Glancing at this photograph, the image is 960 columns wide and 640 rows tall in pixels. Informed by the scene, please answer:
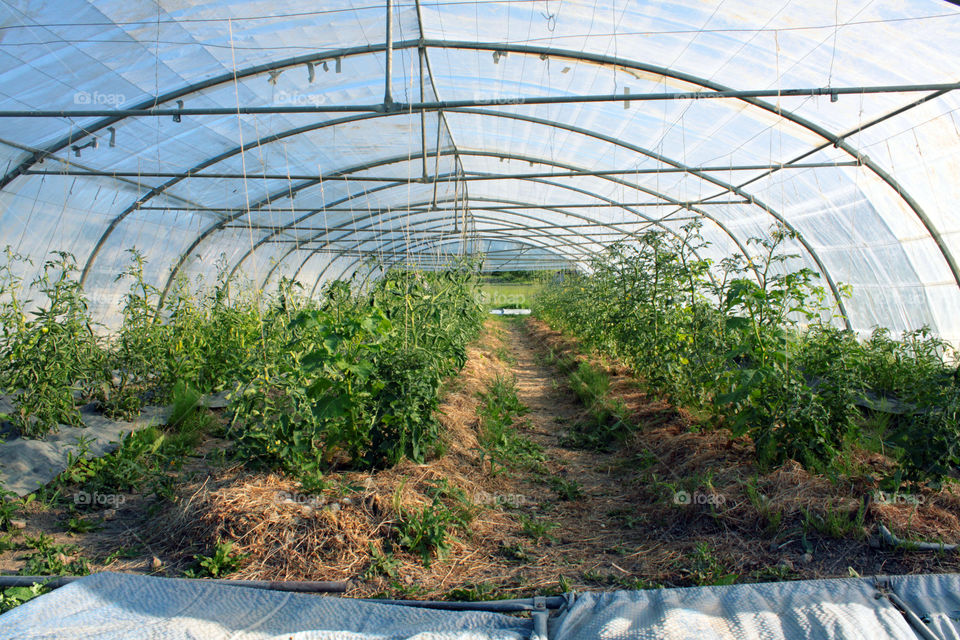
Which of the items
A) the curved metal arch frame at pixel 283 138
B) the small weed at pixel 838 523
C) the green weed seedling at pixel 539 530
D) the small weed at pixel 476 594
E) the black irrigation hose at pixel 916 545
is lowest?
the small weed at pixel 476 594

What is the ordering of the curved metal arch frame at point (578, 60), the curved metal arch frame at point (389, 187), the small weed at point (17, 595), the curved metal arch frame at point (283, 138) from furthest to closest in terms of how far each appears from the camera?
the curved metal arch frame at point (389, 187)
the curved metal arch frame at point (283, 138)
the curved metal arch frame at point (578, 60)
the small weed at point (17, 595)

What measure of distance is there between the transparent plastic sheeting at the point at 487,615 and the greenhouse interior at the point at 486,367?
2 cm

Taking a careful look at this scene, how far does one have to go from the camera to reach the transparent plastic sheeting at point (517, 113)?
512 cm

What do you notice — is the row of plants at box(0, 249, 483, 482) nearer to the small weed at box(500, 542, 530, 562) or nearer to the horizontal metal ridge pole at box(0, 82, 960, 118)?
the small weed at box(500, 542, 530, 562)

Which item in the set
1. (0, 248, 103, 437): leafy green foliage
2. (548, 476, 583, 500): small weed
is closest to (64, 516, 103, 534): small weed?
(0, 248, 103, 437): leafy green foliage

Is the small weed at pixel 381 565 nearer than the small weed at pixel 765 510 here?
Yes

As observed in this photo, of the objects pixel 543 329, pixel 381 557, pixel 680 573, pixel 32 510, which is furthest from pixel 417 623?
pixel 543 329

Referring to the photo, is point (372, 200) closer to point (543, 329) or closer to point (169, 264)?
point (169, 264)

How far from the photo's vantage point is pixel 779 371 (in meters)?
3.80

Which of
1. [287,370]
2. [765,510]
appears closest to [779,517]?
[765,510]

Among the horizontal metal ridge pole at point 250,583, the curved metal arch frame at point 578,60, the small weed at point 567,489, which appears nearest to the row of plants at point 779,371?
the small weed at point 567,489

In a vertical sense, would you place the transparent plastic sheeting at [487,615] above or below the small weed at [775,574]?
above

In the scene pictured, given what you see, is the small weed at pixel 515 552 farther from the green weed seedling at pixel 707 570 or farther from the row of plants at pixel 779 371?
the row of plants at pixel 779 371

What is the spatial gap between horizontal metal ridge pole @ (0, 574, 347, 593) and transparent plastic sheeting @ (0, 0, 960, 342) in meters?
2.30
